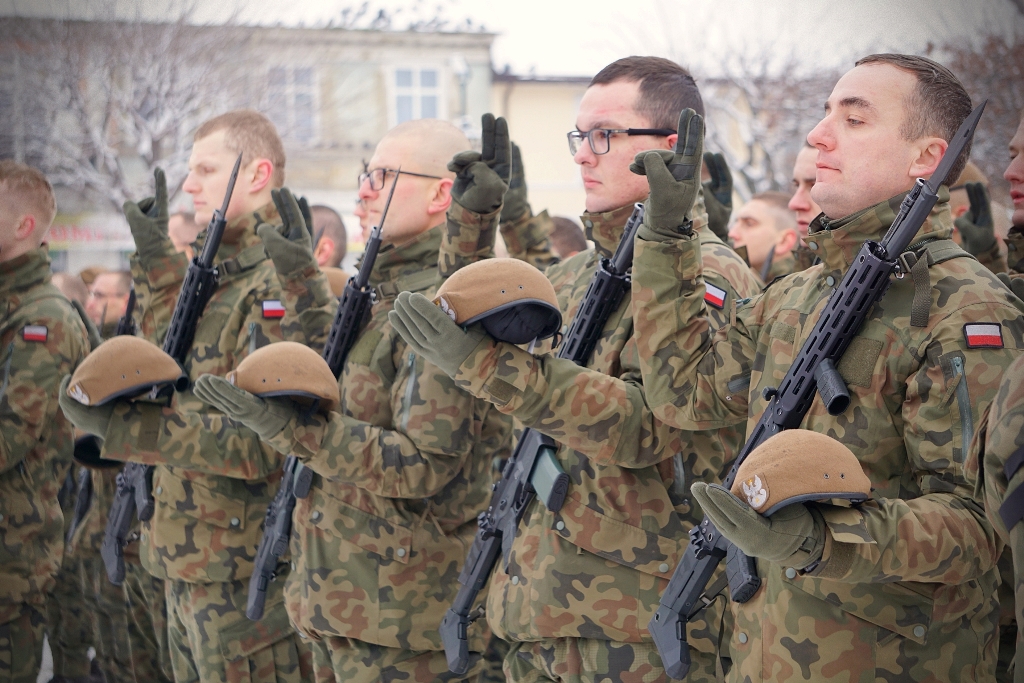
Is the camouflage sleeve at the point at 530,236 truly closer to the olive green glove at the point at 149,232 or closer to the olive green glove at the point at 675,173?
the olive green glove at the point at 149,232

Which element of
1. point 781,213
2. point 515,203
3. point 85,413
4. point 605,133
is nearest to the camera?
point 605,133

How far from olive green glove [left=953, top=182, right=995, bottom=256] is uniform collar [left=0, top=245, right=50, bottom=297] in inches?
153

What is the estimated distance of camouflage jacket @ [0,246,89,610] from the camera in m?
4.09

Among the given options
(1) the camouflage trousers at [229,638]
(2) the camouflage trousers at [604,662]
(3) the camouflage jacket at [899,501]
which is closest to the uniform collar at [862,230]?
(3) the camouflage jacket at [899,501]

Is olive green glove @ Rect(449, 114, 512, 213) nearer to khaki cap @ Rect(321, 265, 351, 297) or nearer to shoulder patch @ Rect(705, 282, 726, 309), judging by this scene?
shoulder patch @ Rect(705, 282, 726, 309)

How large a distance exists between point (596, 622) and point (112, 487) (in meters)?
3.35

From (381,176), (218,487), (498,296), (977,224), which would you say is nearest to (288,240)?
(381,176)

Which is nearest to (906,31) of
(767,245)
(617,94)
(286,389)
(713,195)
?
(767,245)

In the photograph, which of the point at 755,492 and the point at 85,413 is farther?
the point at 85,413

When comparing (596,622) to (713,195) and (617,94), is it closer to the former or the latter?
(617,94)

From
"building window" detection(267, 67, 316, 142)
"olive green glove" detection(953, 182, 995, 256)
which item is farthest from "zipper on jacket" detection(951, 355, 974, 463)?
"building window" detection(267, 67, 316, 142)

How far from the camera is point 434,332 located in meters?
2.31

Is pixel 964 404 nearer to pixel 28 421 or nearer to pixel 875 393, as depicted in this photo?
pixel 875 393

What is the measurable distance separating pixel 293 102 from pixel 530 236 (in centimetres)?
1349
